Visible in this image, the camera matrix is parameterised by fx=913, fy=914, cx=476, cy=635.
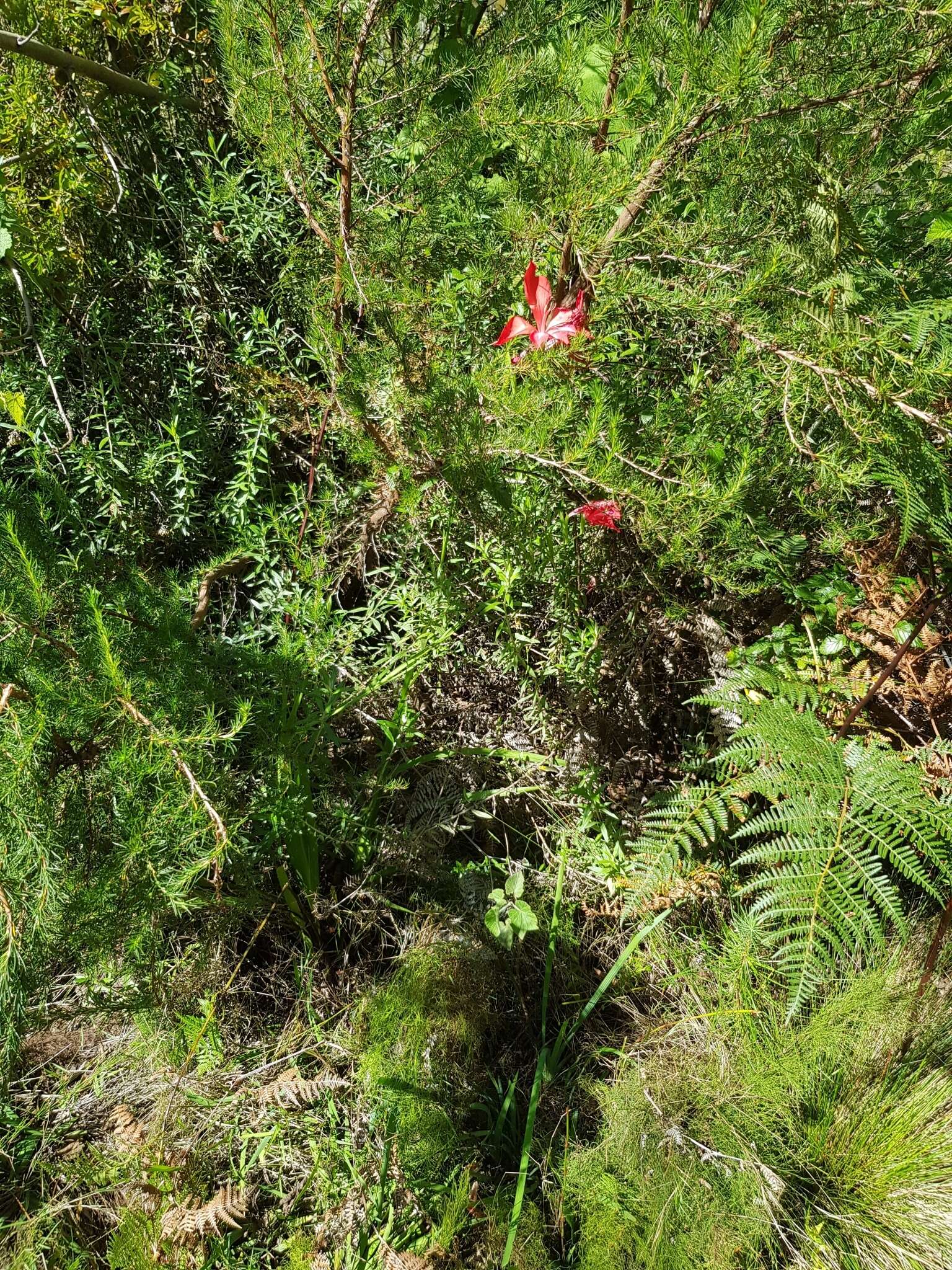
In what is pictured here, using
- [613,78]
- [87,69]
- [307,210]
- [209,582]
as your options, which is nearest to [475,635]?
[209,582]

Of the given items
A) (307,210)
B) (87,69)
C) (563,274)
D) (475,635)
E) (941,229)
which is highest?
(87,69)

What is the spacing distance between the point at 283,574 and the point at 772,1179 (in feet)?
4.99

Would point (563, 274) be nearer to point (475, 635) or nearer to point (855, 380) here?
point (855, 380)

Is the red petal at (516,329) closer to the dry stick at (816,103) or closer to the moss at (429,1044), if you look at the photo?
the dry stick at (816,103)

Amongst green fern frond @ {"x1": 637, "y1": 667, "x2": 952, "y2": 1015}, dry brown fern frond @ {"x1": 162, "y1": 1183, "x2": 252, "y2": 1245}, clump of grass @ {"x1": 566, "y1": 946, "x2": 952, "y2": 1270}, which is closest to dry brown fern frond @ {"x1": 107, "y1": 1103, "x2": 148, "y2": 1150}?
dry brown fern frond @ {"x1": 162, "y1": 1183, "x2": 252, "y2": 1245}

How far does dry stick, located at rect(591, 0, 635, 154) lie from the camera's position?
4.86 feet

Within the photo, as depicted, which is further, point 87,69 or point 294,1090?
point 87,69

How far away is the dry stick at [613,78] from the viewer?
1481 millimetres

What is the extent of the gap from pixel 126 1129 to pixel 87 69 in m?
2.16

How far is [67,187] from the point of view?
6.68 feet

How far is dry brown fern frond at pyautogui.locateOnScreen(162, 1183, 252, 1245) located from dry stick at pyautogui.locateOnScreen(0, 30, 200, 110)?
222cm

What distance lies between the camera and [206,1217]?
1501 mm

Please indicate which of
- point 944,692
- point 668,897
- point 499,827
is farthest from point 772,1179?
point 944,692

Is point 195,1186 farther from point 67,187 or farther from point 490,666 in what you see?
point 67,187
